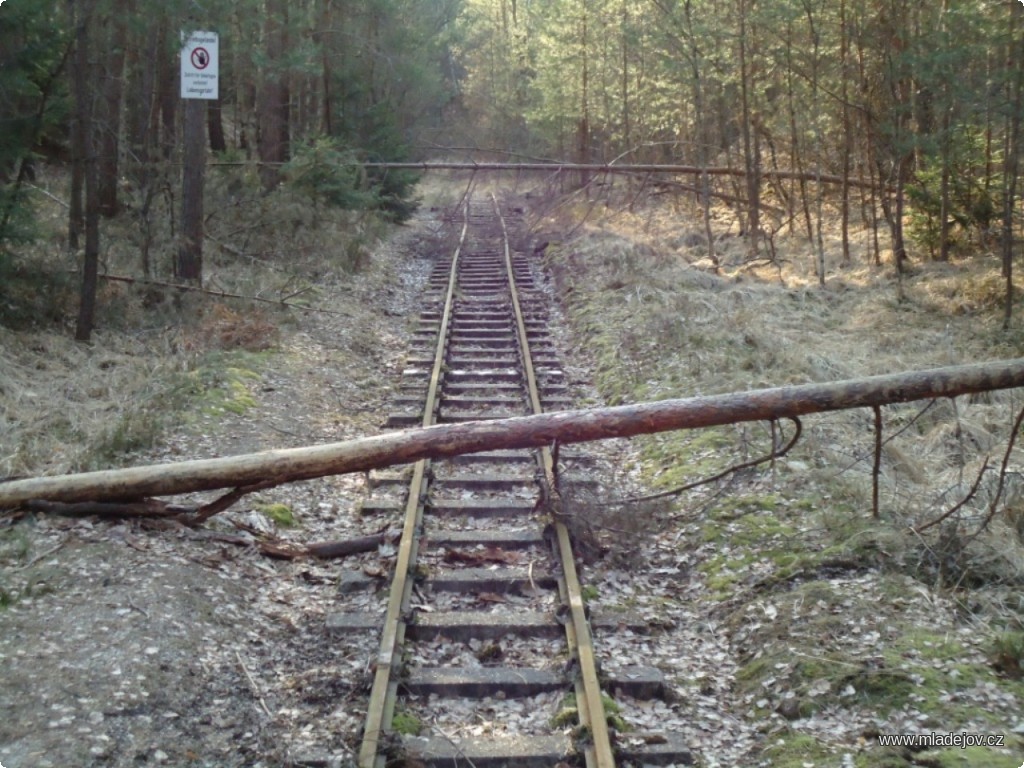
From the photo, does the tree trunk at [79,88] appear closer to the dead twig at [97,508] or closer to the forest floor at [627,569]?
the forest floor at [627,569]

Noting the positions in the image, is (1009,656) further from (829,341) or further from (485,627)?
(829,341)

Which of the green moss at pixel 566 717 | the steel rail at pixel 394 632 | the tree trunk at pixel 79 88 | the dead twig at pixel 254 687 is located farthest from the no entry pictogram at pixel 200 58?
the green moss at pixel 566 717

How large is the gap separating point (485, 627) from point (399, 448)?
1421mm

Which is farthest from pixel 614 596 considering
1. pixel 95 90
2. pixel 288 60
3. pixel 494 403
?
pixel 288 60

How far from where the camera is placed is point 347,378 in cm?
1205

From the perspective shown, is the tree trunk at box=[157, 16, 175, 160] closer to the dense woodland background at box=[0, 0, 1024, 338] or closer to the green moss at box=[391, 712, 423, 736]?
the dense woodland background at box=[0, 0, 1024, 338]

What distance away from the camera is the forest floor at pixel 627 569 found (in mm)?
4789

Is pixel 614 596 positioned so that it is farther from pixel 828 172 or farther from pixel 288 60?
pixel 828 172

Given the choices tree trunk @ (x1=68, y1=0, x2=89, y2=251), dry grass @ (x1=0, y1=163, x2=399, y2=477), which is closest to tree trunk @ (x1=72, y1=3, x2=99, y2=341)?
tree trunk @ (x1=68, y1=0, x2=89, y2=251)

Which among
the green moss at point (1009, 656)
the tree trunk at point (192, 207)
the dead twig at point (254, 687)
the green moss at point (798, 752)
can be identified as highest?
the tree trunk at point (192, 207)

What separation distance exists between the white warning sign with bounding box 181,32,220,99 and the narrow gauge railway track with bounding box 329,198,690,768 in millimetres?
5369

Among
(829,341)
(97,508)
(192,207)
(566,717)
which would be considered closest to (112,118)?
(192,207)

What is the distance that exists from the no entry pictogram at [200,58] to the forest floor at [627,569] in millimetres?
3321

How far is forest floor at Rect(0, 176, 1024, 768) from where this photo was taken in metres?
4.79
